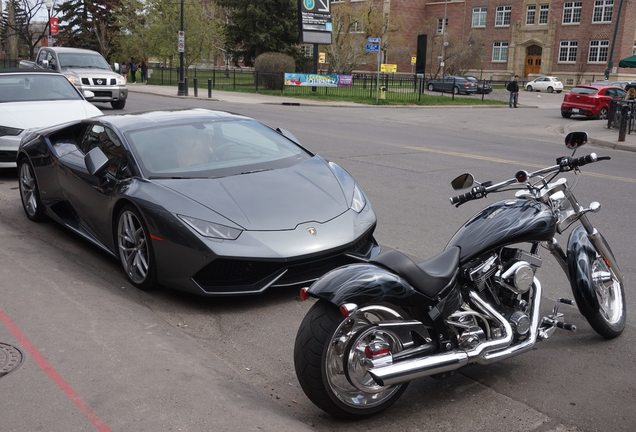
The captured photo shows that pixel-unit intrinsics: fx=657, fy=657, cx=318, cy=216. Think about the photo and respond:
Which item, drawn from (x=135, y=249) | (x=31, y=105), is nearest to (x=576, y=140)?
(x=135, y=249)

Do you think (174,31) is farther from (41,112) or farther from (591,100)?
(41,112)

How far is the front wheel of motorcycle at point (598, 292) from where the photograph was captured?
13.9 ft

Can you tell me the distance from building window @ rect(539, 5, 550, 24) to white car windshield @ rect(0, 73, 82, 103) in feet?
225

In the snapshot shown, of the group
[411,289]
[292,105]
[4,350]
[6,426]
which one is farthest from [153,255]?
[292,105]

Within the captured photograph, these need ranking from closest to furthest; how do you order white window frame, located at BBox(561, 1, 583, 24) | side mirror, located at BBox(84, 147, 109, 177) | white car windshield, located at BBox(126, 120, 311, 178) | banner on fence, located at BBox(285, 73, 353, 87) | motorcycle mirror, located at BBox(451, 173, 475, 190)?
1. motorcycle mirror, located at BBox(451, 173, 475, 190)
2. white car windshield, located at BBox(126, 120, 311, 178)
3. side mirror, located at BBox(84, 147, 109, 177)
4. banner on fence, located at BBox(285, 73, 353, 87)
5. white window frame, located at BBox(561, 1, 583, 24)

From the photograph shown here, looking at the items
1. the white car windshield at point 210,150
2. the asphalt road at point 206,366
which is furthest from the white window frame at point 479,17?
the white car windshield at point 210,150

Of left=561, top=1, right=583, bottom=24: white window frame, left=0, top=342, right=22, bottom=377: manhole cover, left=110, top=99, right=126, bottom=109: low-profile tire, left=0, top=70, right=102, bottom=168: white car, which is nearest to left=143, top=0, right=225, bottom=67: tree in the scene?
left=110, top=99, right=126, bottom=109: low-profile tire

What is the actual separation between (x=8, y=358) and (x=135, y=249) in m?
1.59

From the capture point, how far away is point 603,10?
6650 centimetres

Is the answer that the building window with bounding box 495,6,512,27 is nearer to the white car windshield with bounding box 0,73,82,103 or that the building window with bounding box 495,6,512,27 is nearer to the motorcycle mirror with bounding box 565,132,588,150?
the white car windshield with bounding box 0,73,82,103

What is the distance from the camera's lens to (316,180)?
584 centimetres

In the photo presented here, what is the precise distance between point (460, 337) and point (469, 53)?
67.6 meters

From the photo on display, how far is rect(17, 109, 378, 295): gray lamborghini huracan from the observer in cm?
489

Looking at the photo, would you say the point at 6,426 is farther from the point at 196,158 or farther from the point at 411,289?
the point at 196,158
